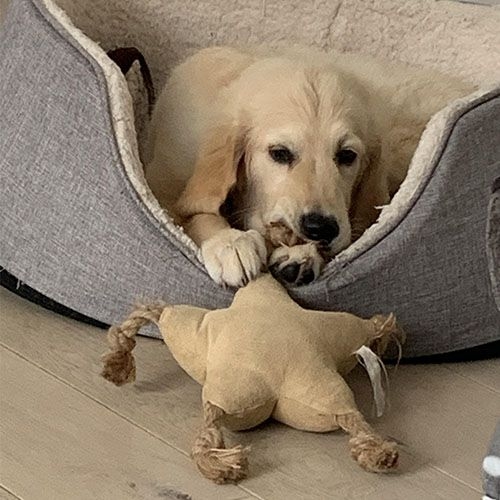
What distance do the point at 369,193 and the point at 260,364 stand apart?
543 mm

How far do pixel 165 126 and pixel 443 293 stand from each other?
2.10ft

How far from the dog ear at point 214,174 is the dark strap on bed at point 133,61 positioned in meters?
0.53

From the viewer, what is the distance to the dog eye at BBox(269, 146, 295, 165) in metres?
1.81

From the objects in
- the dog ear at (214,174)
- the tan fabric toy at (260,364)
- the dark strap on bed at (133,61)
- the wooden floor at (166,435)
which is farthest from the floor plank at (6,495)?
the dark strap on bed at (133,61)

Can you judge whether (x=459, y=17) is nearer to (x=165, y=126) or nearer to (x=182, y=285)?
(x=165, y=126)

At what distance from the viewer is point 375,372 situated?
154 centimetres

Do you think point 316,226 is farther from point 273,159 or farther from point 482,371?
point 482,371

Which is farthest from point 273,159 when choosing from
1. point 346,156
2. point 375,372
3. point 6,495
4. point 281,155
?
point 6,495

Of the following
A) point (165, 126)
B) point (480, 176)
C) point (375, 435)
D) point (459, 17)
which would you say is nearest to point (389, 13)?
point (459, 17)

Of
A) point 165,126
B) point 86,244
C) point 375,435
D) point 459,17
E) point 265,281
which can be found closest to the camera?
point 375,435

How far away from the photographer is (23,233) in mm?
1835

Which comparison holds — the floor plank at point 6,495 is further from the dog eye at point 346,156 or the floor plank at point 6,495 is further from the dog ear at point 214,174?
the dog eye at point 346,156

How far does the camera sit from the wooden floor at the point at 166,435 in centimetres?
139

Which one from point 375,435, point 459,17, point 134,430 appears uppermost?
point 459,17
